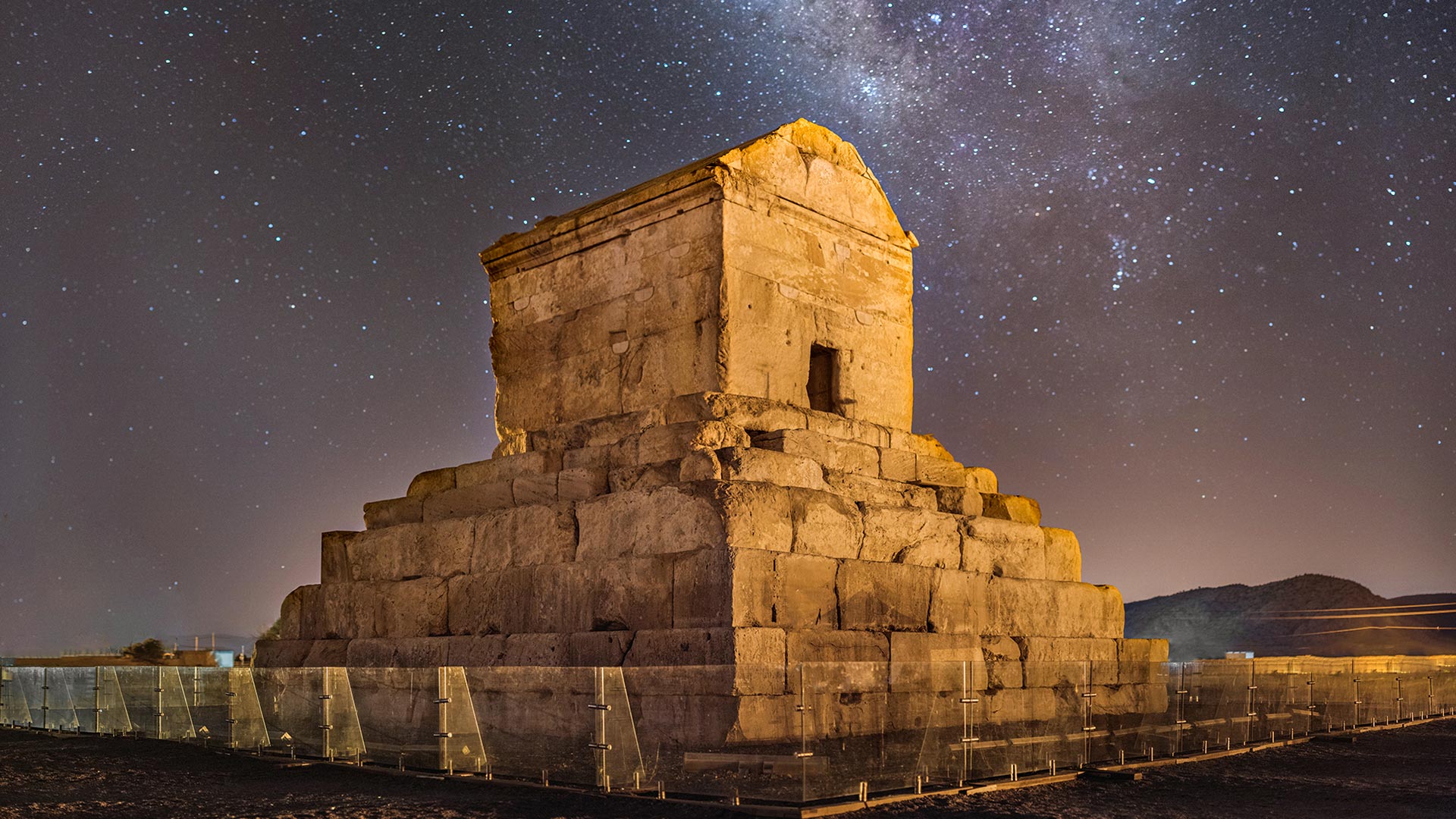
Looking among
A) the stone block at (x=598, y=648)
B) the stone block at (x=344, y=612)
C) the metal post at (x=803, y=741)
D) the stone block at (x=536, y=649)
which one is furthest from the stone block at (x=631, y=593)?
the stone block at (x=344, y=612)

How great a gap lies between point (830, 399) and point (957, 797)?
17.3 ft

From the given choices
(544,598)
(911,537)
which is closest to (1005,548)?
(911,537)

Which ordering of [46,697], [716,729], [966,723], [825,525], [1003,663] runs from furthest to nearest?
[46,697], [1003,663], [825,525], [966,723], [716,729]

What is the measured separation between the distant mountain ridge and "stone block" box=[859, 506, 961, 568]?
2787 centimetres

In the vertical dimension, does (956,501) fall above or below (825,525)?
above

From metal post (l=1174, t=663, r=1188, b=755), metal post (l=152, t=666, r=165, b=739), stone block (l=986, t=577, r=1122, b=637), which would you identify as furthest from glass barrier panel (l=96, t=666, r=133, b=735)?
metal post (l=1174, t=663, r=1188, b=755)

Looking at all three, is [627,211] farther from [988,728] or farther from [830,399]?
[988,728]

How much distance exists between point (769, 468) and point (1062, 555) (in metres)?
4.30

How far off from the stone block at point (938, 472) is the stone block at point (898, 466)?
2.7 inches

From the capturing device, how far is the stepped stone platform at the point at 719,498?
1073cm

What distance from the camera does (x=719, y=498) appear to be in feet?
34.9

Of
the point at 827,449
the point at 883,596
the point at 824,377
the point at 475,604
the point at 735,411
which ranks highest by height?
the point at 824,377

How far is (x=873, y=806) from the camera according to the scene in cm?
877

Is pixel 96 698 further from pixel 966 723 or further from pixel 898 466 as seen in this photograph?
pixel 966 723
